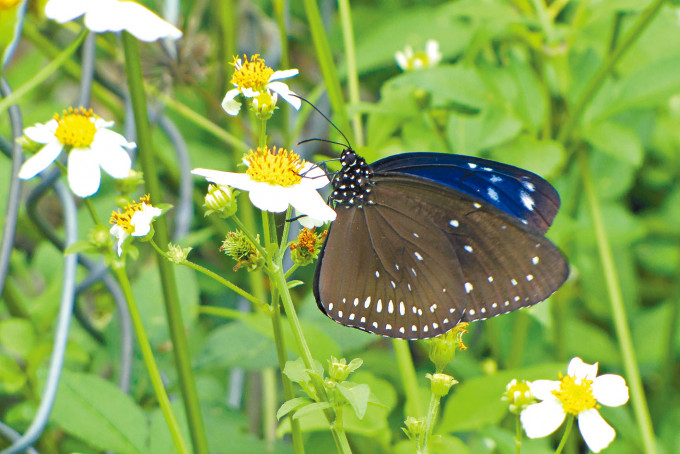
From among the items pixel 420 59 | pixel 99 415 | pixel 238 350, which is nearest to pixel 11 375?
pixel 99 415

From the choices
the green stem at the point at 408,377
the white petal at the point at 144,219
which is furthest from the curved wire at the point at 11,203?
the green stem at the point at 408,377

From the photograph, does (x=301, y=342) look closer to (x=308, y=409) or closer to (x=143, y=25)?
(x=308, y=409)

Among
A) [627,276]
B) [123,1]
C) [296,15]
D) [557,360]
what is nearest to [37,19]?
[296,15]

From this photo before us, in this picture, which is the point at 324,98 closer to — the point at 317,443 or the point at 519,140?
the point at 519,140

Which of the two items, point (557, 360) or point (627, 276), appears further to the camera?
point (627, 276)

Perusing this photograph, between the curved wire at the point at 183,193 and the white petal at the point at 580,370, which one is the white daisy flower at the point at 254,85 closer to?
the white petal at the point at 580,370

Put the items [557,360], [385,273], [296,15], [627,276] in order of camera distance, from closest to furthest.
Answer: [385,273]
[557,360]
[627,276]
[296,15]
